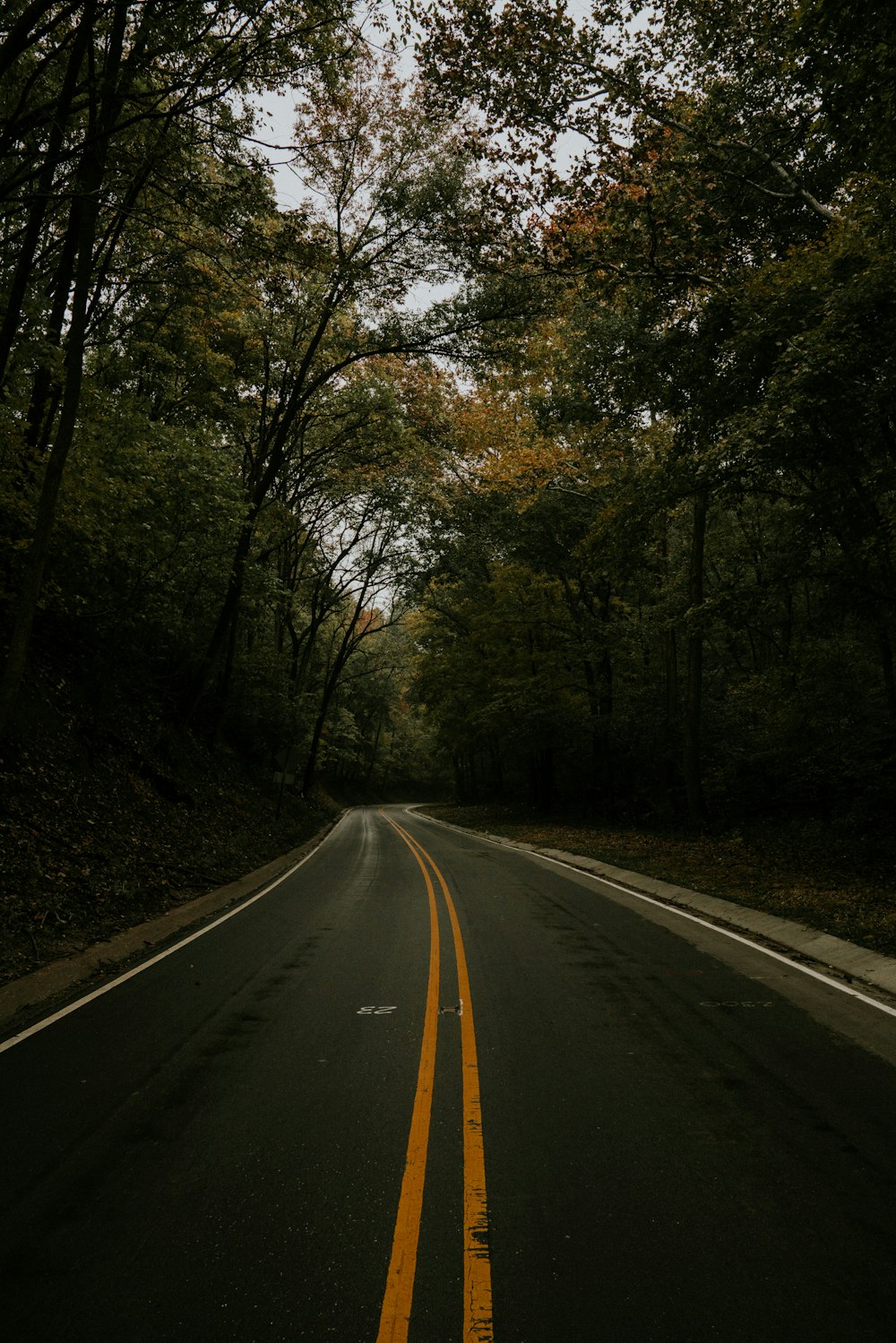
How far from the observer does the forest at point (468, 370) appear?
8812 millimetres

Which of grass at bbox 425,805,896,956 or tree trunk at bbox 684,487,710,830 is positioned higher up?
tree trunk at bbox 684,487,710,830

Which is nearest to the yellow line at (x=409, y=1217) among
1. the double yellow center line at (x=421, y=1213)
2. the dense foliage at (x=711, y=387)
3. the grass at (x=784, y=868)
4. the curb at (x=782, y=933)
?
the double yellow center line at (x=421, y=1213)

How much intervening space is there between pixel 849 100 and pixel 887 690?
11.5 metres

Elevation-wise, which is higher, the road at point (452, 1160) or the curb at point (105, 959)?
the road at point (452, 1160)

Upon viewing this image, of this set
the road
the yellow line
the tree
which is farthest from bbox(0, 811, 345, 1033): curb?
the yellow line

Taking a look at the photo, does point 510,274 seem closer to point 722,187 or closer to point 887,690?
point 722,187

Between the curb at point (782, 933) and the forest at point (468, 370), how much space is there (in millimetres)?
5386

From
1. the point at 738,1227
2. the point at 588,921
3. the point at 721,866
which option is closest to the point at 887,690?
the point at 721,866

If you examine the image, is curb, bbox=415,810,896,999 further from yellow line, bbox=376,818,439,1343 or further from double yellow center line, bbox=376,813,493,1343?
yellow line, bbox=376,818,439,1343

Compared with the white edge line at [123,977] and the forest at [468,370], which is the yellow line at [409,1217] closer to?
the white edge line at [123,977]

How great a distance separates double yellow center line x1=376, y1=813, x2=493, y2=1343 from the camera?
104 inches

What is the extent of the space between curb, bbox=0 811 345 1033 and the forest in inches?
43.9

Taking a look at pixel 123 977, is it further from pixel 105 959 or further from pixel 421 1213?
pixel 421 1213

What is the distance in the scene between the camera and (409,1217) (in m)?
3.22
